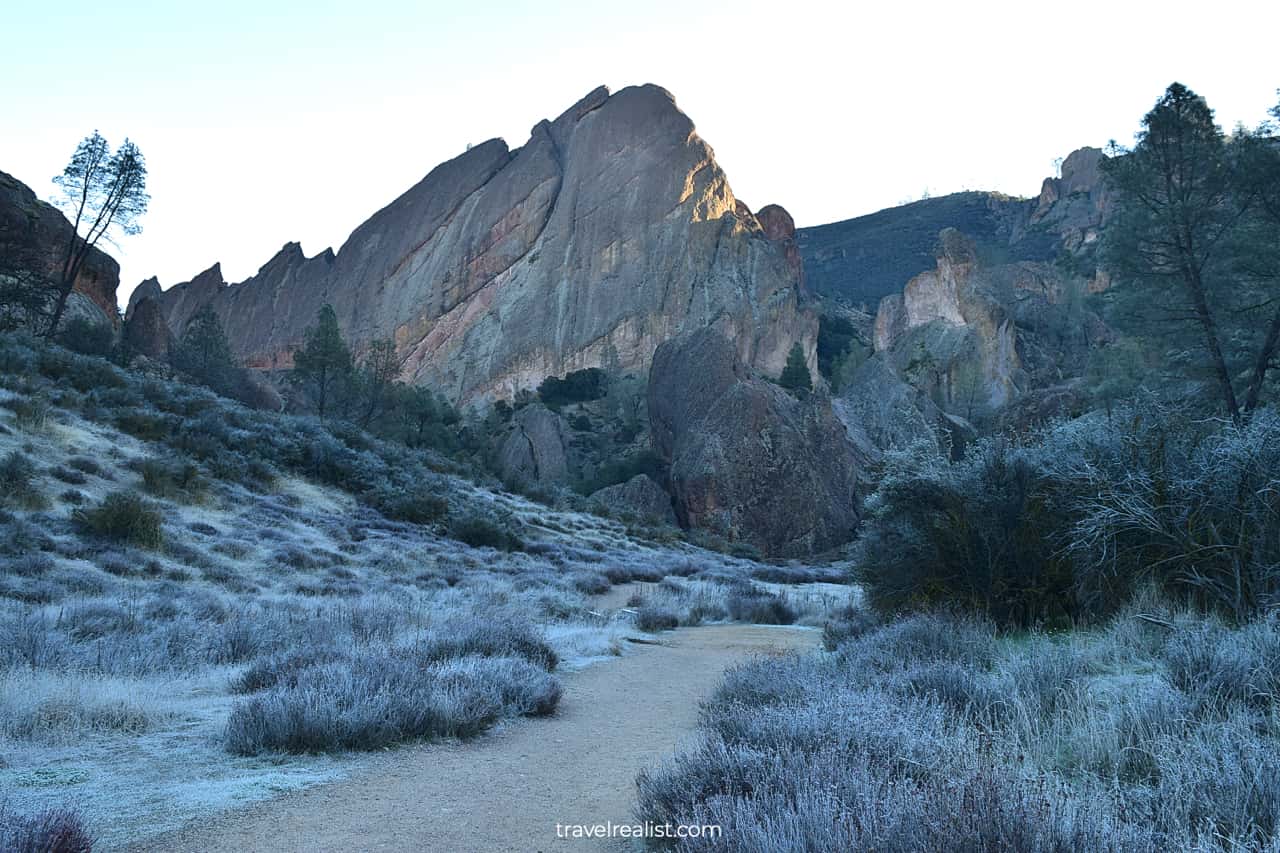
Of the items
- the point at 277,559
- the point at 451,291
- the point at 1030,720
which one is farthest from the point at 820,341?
the point at 1030,720

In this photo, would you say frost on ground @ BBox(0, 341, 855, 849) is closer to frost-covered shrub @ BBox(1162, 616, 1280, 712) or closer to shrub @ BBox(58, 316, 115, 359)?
frost-covered shrub @ BBox(1162, 616, 1280, 712)

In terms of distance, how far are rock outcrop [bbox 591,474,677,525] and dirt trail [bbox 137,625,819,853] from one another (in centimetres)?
3037

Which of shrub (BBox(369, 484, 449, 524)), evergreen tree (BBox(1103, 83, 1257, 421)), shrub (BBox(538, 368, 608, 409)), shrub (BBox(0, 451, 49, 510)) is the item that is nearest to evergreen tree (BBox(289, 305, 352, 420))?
shrub (BBox(369, 484, 449, 524))

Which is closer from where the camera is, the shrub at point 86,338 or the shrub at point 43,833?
the shrub at point 43,833

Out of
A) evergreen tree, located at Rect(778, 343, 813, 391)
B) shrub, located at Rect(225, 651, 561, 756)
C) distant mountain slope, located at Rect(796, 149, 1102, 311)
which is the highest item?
distant mountain slope, located at Rect(796, 149, 1102, 311)

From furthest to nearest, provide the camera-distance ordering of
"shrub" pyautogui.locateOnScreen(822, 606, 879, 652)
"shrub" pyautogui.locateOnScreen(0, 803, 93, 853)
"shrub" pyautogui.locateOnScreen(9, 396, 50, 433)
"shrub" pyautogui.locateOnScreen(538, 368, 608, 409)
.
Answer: "shrub" pyautogui.locateOnScreen(538, 368, 608, 409) → "shrub" pyautogui.locateOnScreen(9, 396, 50, 433) → "shrub" pyautogui.locateOnScreen(822, 606, 879, 652) → "shrub" pyautogui.locateOnScreen(0, 803, 93, 853)

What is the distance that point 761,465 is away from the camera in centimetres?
3644

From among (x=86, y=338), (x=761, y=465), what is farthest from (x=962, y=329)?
(x=86, y=338)

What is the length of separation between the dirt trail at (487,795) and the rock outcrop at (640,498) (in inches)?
1196

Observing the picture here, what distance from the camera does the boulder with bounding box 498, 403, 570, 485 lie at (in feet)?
160

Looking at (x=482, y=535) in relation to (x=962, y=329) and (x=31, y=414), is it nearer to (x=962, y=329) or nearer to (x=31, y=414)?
(x=31, y=414)

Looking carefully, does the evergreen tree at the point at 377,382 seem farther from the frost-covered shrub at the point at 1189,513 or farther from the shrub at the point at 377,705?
the frost-covered shrub at the point at 1189,513

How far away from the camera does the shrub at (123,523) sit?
45.5 ft

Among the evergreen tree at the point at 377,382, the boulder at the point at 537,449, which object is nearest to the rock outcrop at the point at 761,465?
the boulder at the point at 537,449
